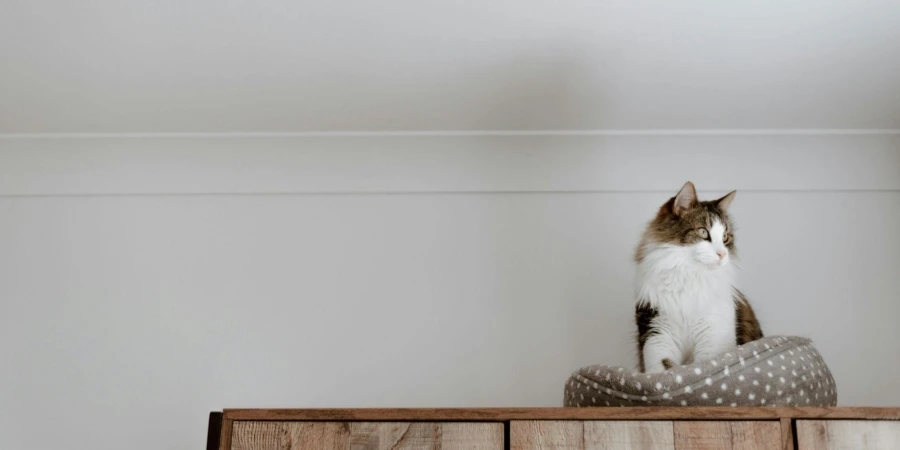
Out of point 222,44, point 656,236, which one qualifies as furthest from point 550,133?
point 222,44

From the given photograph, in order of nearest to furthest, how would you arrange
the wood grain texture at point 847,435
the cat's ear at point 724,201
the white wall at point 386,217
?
the wood grain texture at point 847,435, the cat's ear at point 724,201, the white wall at point 386,217

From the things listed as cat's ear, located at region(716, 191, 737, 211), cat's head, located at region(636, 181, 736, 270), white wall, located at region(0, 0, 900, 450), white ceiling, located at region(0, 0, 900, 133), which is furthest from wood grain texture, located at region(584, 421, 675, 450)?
white ceiling, located at region(0, 0, 900, 133)

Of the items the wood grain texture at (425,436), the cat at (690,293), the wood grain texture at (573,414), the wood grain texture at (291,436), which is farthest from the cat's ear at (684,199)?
the wood grain texture at (291,436)

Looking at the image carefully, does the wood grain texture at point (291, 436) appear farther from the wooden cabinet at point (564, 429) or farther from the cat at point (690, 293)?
the cat at point (690, 293)

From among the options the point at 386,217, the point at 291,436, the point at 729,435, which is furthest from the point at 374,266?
the point at 729,435

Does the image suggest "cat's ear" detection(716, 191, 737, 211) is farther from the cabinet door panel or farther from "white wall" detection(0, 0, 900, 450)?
the cabinet door panel

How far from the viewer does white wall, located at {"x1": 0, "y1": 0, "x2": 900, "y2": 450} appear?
160 centimetres

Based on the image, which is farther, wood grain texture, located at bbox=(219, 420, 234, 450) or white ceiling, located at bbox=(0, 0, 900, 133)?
white ceiling, located at bbox=(0, 0, 900, 133)

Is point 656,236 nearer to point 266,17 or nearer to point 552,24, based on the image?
point 552,24

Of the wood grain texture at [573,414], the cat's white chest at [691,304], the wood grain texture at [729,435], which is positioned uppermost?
the cat's white chest at [691,304]

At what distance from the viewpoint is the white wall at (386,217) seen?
1.60m

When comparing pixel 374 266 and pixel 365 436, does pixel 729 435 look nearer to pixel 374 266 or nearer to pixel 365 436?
pixel 365 436

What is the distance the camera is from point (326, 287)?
1.75 metres

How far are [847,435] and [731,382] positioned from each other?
0.16 m
